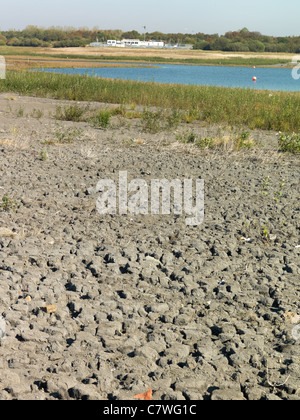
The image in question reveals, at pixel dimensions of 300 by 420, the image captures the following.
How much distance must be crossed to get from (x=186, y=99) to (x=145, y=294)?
13125 millimetres

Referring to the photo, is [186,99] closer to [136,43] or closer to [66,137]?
[66,137]

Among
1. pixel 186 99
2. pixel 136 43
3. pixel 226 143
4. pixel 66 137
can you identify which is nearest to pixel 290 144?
pixel 226 143

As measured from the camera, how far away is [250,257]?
421 centimetres

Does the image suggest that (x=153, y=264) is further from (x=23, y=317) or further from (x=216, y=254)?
(x=23, y=317)

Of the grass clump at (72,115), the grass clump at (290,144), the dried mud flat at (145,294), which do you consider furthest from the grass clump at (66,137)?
the grass clump at (290,144)

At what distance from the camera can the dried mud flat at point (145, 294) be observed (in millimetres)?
2549

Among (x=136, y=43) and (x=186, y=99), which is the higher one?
(x=136, y=43)

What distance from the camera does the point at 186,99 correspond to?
624 inches

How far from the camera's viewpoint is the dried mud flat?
2.55 m

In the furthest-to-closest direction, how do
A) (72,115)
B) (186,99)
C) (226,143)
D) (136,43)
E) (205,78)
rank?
1. (136,43)
2. (205,78)
3. (186,99)
4. (72,115)
5. (226,143)

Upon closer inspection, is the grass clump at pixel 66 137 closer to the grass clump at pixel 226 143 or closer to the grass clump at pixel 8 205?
the grass clump at pixel 226 143

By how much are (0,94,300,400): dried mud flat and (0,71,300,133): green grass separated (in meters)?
6.48

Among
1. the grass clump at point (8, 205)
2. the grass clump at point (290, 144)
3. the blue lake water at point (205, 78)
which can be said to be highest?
the blue lake water at point (205, 78)

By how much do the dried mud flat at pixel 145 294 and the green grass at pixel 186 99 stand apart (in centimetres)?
648
